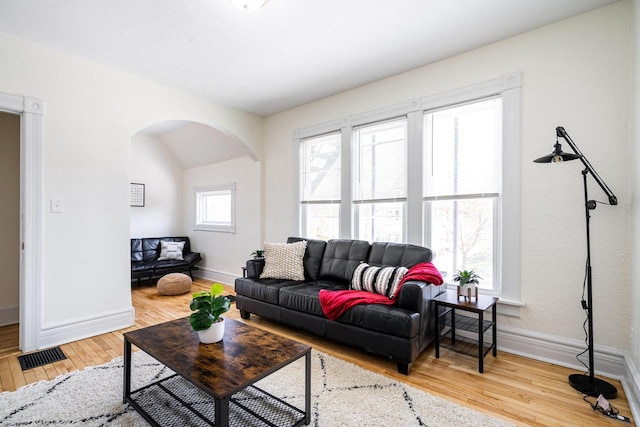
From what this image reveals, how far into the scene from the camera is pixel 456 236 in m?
→ 3.15

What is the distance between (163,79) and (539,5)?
3690 mm

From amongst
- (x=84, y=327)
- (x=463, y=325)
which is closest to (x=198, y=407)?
(x=84, y=327)

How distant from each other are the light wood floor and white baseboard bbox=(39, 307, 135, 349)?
0.09 m

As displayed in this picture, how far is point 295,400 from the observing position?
2.04 metres

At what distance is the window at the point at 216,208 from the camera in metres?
5.52

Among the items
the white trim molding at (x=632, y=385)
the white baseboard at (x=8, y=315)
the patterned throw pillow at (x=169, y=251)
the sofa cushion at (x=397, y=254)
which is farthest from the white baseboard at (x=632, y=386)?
the patterned throw pillow at (x=169, y=251)

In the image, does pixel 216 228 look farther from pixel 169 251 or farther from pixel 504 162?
pixel 504 162

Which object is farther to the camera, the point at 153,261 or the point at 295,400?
the point at 153,261

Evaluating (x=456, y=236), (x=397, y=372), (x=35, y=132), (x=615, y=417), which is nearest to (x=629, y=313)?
(x=615, y=417)

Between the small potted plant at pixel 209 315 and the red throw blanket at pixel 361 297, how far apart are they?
1127mm

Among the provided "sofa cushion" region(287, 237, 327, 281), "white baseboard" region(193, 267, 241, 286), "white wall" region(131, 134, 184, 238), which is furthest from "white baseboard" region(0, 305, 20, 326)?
"sofa cushion" region(287, 237, 327, 281)

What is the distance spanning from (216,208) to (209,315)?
444cm

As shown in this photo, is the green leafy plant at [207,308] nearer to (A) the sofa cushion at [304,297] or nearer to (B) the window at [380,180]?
(A) the sofa cushion at [304,297]

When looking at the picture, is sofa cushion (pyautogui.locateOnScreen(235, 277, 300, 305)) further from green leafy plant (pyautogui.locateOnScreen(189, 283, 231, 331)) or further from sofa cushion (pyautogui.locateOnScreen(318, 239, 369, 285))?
green leafy plant (pyautogui.locateOnScreen(189, 283, 231, 331))
